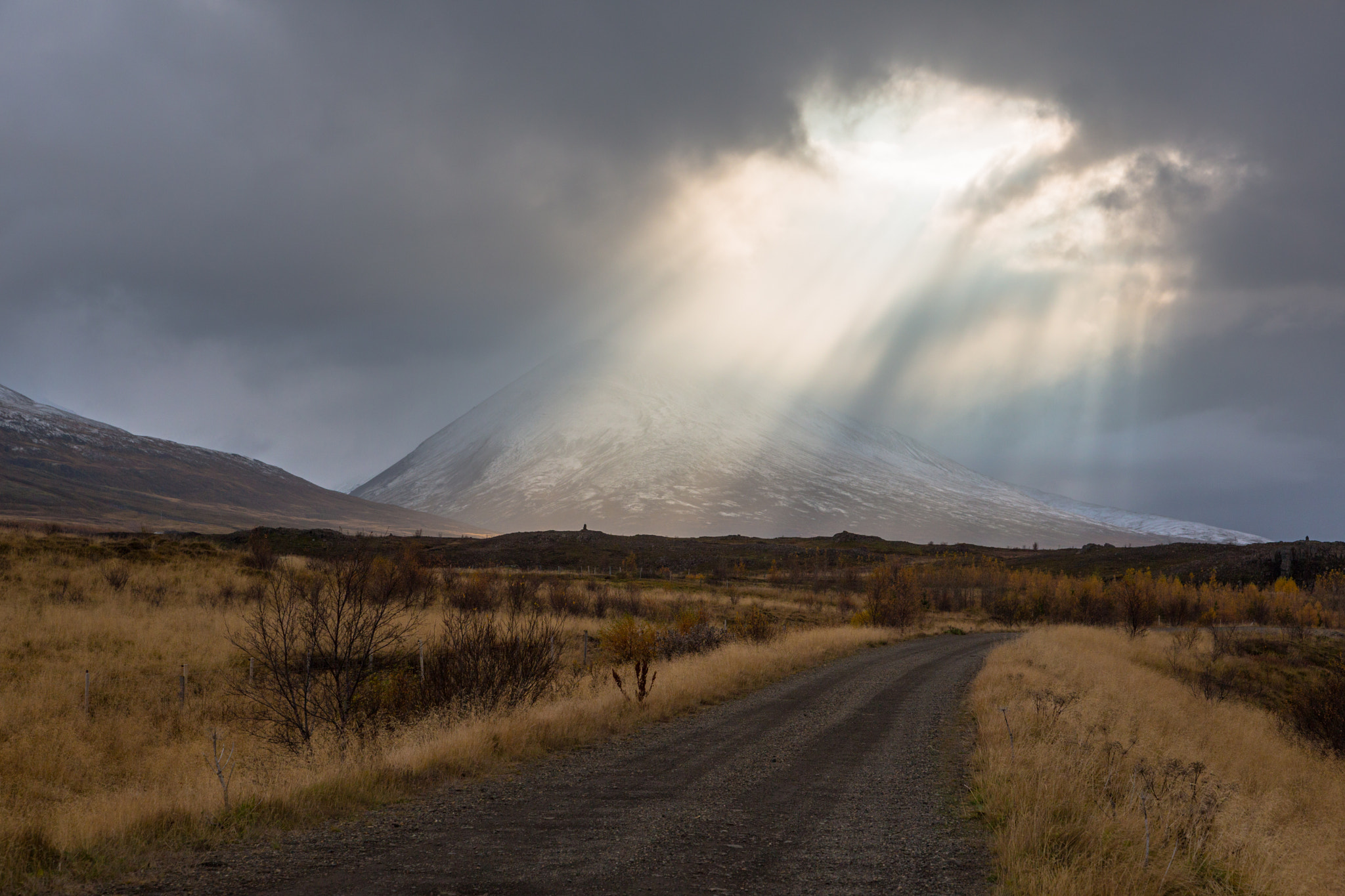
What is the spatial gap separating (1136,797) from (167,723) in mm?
19911

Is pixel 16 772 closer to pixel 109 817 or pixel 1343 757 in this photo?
pixel 109 817

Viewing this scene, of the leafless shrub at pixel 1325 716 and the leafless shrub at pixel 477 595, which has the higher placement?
Result: the leafless shrub at pixel 477 595

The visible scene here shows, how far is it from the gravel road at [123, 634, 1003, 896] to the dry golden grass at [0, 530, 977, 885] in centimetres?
76

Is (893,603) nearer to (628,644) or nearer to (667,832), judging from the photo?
(628,644)

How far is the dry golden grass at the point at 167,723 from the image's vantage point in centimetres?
802

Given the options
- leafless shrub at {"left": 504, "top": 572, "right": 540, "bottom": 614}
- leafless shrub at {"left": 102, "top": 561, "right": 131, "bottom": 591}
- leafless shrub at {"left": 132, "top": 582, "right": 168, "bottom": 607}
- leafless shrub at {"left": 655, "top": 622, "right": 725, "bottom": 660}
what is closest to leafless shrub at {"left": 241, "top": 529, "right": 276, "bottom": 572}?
leafless shrub at {"left": 102, "top": 561, "right": 131, "bottom": 591}

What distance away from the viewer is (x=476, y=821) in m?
8.41

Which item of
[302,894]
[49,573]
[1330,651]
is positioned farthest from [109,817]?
[1330,651]

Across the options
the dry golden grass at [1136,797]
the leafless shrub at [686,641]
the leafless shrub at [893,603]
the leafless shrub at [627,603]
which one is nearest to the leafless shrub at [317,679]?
the leafless shrub at [686,641]

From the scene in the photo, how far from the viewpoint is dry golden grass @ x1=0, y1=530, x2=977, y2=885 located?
802 centimetres

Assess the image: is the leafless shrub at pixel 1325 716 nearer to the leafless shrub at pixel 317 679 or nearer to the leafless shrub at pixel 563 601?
the leafless shrub at pixel 563 601

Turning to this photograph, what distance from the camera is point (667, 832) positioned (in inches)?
318

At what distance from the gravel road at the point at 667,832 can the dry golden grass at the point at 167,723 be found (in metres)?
0.76

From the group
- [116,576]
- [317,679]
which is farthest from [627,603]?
[317,679]
